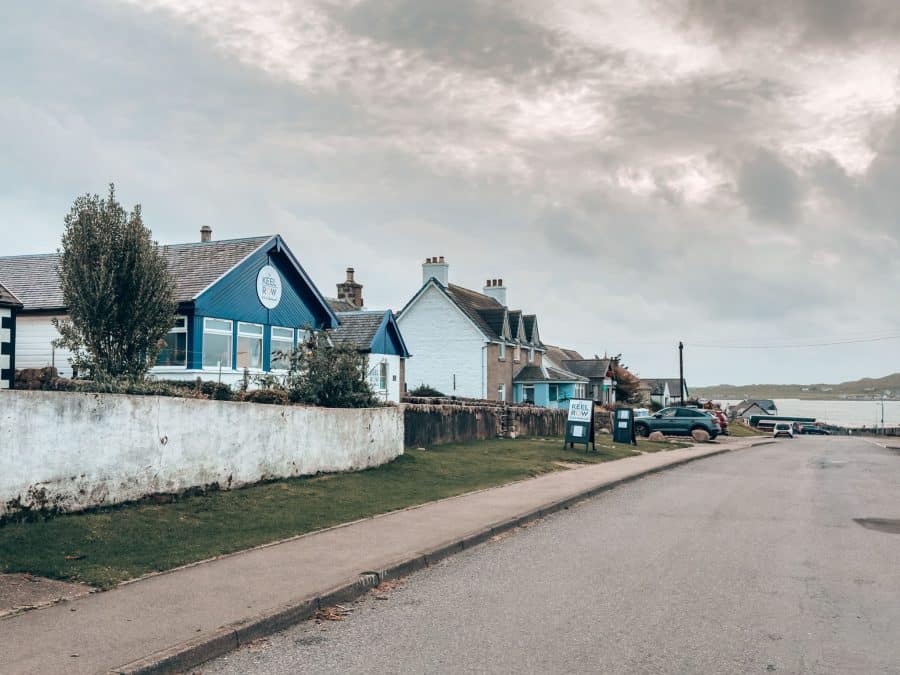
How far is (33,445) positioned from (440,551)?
16.2ft

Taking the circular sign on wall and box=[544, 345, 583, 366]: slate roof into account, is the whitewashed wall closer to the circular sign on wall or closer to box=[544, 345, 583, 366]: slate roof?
the circular sign on wall

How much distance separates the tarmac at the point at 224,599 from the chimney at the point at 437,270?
41.0 metres

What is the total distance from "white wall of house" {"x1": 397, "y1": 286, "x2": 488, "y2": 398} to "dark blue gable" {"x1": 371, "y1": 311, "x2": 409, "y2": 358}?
38.4 ft

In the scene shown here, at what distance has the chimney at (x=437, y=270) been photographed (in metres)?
53.2

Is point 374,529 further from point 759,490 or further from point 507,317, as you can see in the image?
point 507,317

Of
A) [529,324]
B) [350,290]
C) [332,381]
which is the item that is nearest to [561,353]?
[529,324]

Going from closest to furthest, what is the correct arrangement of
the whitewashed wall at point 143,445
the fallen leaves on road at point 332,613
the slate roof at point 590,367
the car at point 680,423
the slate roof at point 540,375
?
the fallen leaves on road at point 332,613 → the whitewashed wall at point 143,445 → the car at point 680,423 → the slate roof at point 540,375 → the slate roof at point 590,367

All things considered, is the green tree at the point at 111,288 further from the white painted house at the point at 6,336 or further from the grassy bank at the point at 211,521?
the grassy bank at the point at 211,521

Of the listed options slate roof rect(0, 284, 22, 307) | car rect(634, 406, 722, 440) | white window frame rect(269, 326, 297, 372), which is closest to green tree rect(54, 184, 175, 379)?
slate roof rect(0, 284, 22, 307)

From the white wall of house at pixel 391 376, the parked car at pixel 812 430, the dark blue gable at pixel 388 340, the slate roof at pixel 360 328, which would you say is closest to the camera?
the slate roof at pixel 360 328

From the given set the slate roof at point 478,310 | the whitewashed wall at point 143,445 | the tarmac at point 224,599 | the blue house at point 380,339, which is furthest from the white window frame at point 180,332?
the slate roof at point 478,310

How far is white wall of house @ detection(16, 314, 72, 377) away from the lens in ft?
88.8

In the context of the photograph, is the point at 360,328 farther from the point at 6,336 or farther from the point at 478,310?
the point at 6,336

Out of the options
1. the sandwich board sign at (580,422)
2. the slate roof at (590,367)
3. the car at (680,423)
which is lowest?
the car at (680,423)
